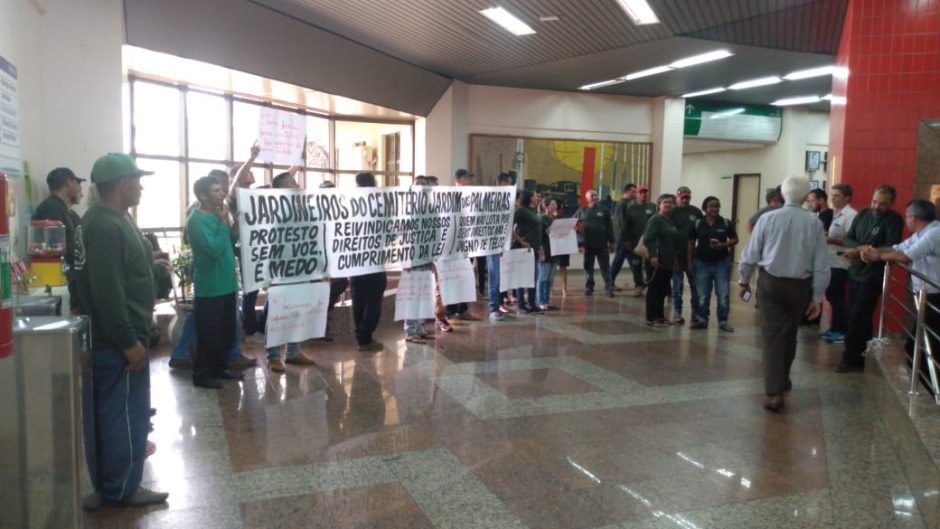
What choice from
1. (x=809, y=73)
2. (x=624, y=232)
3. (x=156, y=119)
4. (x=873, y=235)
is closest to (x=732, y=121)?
(x=809, y=73)

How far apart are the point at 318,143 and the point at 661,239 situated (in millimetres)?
7114

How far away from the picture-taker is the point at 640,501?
11.5ft

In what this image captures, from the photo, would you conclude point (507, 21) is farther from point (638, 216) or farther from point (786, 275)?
point (786, 275)

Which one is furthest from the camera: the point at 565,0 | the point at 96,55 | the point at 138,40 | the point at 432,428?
the point at 565,0

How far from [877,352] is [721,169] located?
15.0 meters

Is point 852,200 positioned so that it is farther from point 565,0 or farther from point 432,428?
point 432,428

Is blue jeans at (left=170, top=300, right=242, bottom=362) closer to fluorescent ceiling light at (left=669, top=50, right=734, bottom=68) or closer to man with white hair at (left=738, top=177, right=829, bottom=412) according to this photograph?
man with white hair at (left=738, top=177, right=829, bottom=412)

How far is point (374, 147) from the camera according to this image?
1365cm

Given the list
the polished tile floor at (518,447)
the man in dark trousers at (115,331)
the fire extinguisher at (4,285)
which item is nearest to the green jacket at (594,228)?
the polished tile floor at (518,447)

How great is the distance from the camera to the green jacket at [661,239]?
8.30 m

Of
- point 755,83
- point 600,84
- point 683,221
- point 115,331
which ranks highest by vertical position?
point 755,83

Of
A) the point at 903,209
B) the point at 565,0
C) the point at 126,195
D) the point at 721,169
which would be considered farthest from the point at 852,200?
the point at 721,169

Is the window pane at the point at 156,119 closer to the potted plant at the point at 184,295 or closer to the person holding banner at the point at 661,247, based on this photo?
the potted plant at the point at 184,295

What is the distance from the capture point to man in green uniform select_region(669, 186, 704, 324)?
8633 millimetres
